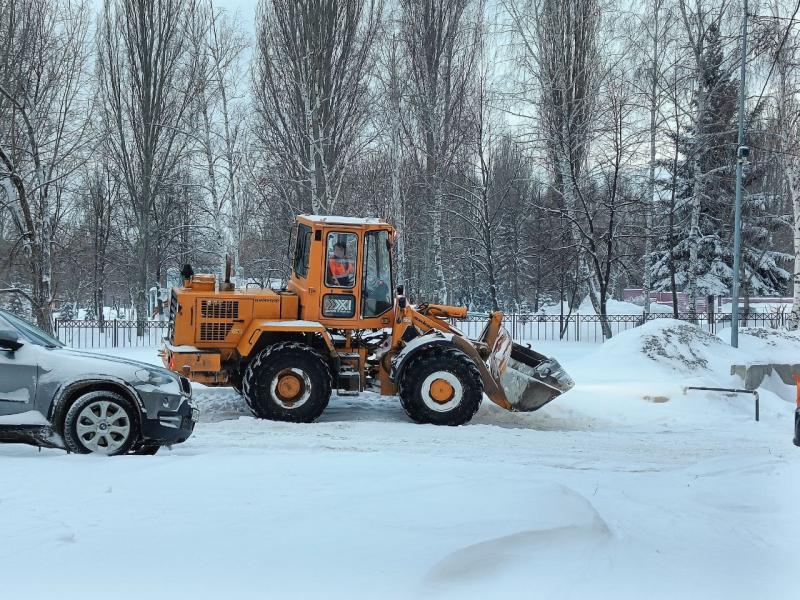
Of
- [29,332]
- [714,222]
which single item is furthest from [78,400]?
[714,222]

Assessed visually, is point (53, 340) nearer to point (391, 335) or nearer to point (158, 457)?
point (158, 457)

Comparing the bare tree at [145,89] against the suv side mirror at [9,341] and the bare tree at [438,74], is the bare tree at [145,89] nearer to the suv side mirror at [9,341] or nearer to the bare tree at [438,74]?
the bare tree at [438,74]

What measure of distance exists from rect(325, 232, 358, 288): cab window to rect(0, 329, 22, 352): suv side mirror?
4783mm

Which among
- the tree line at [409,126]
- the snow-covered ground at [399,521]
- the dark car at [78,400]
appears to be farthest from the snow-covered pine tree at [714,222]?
the dark car at [78,400]

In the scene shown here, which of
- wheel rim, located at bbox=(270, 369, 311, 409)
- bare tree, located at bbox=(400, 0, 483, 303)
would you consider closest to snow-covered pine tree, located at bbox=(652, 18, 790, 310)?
bare tree, located at bbox=(400, 0, 483, 303)

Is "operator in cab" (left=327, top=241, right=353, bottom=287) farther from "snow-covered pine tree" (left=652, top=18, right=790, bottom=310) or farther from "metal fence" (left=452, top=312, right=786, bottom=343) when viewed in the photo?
"snow-covered pine tree" (left=652, top=18, right=790, bottom=310)

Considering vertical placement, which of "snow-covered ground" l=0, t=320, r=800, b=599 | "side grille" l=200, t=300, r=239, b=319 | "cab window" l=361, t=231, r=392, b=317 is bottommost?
"snow-covered ground" l=0, t=320, r=800, b=599

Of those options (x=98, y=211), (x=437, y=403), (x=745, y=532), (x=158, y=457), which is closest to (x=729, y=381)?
(x=437, y=403)

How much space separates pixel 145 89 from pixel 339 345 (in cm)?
1828

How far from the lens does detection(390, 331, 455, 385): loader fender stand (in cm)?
1103

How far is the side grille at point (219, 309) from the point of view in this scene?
1136cm

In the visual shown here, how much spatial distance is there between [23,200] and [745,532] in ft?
43.9

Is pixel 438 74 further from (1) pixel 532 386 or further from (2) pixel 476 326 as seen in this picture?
(1) pixel 532 386

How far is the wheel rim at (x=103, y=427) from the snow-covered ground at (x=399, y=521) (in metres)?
0.34
